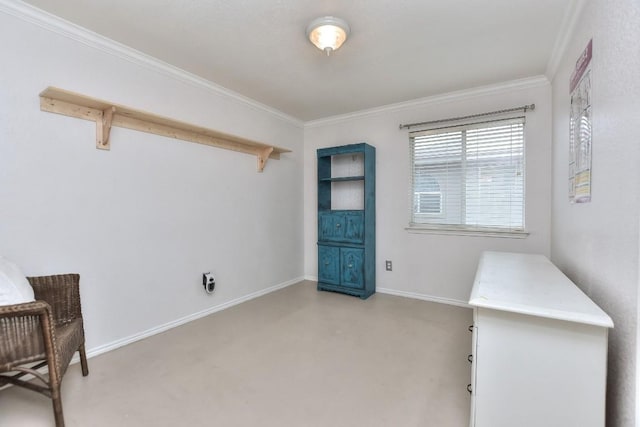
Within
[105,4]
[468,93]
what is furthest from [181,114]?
[468,93]

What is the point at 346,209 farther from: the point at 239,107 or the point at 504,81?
the point at 504,81

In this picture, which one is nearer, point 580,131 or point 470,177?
point 580,131

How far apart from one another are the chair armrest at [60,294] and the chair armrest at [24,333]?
0.46 m

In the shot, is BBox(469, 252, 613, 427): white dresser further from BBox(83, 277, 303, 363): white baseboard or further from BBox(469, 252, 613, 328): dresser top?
BBox(83, 277, 303, 363): white baseboard

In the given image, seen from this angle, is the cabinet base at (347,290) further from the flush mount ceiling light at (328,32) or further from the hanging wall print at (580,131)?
the flush mount ceiling light at (328,32)

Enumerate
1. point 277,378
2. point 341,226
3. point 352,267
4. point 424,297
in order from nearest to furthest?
1. point 277,378
2. point 424,297
3. point 352,267
4. point 341,226

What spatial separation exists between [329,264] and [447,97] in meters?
2.46

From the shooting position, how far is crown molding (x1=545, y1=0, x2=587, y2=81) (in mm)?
1862

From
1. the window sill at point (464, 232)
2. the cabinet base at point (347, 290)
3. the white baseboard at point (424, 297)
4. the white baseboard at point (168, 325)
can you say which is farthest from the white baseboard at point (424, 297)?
the white baseboard at point (168, 325)

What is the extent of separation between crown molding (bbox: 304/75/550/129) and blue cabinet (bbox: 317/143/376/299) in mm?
511

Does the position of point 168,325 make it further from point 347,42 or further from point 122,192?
point 347,42

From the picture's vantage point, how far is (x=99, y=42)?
224cm

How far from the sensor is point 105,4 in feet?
6.22

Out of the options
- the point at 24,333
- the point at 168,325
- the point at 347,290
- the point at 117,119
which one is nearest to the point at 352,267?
the point at 347,290
